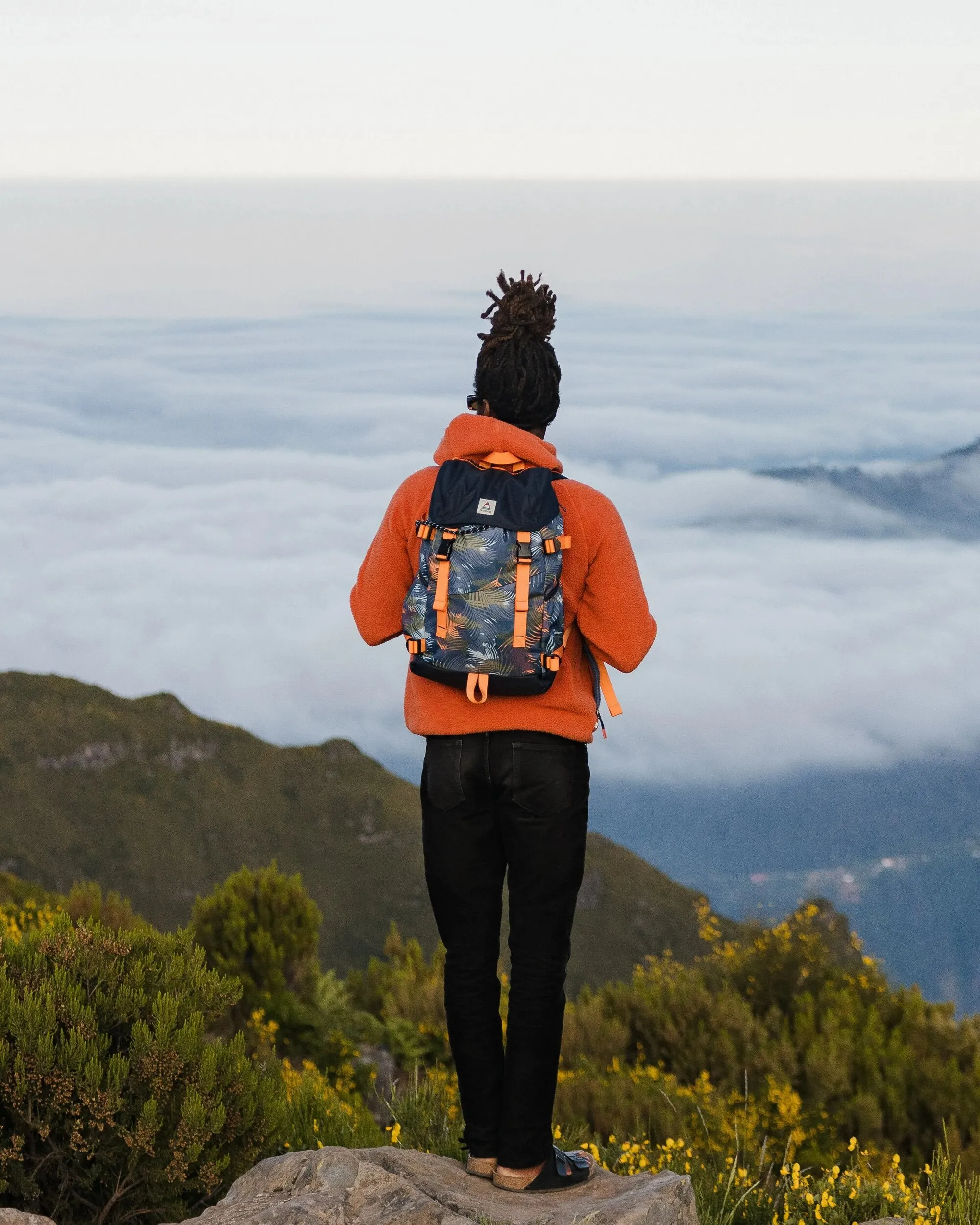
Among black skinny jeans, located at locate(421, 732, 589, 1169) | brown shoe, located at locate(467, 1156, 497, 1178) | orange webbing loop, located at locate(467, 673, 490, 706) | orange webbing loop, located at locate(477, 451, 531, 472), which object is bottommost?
brown shoe, located at locate(467, 1156, 497, 1178)

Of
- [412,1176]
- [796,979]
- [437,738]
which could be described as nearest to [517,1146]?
[412,1176]

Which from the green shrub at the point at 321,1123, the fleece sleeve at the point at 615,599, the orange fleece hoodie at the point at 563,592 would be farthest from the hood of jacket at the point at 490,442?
the green shrub at the point at 321,1123

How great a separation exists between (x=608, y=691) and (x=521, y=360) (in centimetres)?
131

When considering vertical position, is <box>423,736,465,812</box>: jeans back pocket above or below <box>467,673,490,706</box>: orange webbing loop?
below

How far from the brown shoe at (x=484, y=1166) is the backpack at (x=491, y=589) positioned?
2.05m

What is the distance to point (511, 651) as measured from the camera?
4.58 m

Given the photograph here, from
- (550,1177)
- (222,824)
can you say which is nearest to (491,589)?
(550,1177)

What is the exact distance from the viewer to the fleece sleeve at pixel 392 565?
16.0 feet

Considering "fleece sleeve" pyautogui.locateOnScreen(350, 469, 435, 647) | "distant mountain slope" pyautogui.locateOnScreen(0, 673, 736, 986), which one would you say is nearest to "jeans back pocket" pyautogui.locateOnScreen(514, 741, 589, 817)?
"fleece sleeve" pyautogui.locateOnScreen(350, 469, 435, 647)

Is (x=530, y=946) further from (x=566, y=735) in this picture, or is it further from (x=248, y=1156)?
(x=248, y=1156)

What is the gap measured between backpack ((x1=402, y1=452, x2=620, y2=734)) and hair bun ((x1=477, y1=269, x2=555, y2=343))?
58 cm

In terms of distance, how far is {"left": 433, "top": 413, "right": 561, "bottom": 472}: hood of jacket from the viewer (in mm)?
4770

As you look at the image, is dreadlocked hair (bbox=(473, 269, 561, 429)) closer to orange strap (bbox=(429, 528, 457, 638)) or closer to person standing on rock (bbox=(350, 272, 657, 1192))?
person standing on rock (bbox=(350, 272, 657, 1192))

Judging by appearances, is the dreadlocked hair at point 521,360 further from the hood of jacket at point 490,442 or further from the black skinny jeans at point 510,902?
the black skinny jeans at point 510,902
